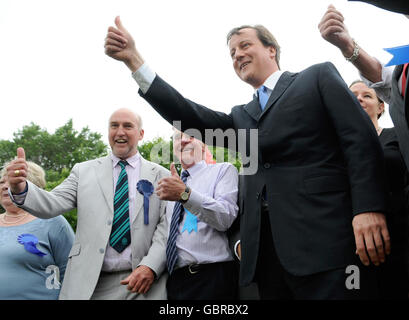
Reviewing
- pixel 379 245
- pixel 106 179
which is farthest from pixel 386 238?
pixel 106 179

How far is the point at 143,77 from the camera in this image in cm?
254

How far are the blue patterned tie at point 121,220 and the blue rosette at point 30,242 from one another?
1.10 m

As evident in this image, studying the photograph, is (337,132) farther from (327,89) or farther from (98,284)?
(98,284)

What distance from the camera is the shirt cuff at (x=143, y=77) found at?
2529mm

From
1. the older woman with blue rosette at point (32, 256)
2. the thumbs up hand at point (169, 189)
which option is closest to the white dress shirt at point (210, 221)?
the thumbs up hand at point (169, 189)

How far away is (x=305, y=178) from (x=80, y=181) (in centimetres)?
236

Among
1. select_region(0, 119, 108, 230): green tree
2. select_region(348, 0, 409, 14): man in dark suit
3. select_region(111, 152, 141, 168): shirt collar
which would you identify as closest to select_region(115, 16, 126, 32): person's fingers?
select_region(348, 0, 409, 14): man in dark suit

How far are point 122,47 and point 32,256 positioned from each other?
257 centimetres

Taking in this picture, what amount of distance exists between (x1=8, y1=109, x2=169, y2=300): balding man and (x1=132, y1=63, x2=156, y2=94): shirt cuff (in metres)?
1.28

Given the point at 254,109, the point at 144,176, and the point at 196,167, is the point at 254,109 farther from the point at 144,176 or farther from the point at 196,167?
the point at 144,176

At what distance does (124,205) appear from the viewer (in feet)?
11.8

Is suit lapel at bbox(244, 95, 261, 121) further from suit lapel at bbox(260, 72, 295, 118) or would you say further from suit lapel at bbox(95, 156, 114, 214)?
suit lapel at bbox(95, 156, 114, 214)

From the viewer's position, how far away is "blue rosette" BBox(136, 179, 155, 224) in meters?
3.59
